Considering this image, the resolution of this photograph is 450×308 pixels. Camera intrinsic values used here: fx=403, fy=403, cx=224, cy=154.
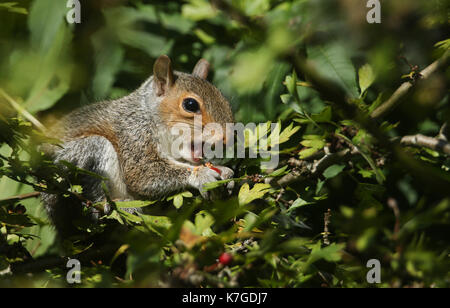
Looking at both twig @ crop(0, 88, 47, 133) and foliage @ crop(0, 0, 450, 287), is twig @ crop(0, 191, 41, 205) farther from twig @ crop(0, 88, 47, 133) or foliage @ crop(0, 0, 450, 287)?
twig @ crop(0, 88, 47, 133)

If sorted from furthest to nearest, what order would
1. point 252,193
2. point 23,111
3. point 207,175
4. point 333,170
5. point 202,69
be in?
point 202,69
point 207,175
point 23,111
point 333,170
point 252,193

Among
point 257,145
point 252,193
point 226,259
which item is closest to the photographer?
point 226,259

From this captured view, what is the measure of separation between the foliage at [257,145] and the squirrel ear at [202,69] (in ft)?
0.25

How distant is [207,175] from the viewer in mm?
2266

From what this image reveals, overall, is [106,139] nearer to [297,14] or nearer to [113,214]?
[113,214]

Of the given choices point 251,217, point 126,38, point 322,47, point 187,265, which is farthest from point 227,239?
point 126,38

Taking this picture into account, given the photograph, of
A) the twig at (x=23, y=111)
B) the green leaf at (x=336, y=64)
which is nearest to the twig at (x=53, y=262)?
the twig at (x=23, y=111)

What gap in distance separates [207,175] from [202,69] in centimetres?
99

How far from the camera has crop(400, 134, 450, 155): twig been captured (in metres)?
1.44

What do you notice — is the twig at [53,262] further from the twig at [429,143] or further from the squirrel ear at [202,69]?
the squirrel ear at [202,69]

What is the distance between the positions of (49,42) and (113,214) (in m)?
1.66

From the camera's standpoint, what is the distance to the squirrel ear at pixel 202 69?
2885 mm

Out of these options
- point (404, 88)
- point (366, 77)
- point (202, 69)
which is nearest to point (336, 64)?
point (366, 77)

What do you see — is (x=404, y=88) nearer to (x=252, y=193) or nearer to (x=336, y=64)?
(x=336, y=64)
